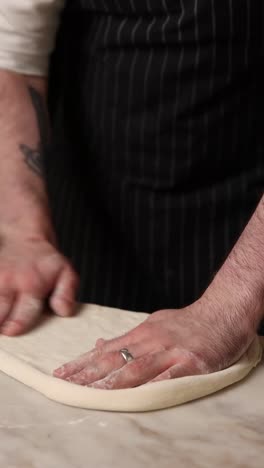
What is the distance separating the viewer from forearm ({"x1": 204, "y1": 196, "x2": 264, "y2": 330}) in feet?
3.30

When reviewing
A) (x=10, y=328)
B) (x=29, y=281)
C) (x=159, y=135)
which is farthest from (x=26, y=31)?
(x=10, y=328)

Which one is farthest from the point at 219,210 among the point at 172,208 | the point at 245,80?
the point at 245,80

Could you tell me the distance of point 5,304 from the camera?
115 cm

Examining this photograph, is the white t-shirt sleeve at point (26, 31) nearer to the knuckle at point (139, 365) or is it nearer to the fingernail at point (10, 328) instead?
the fingernail at point (10, 328)

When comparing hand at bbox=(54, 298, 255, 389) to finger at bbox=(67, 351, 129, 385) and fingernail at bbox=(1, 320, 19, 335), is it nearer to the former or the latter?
finger at bbox=(67, 351, 129, 385)

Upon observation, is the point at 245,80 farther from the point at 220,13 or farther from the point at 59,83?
the point at 59,83

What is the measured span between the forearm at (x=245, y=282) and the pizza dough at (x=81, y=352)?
53 millimetres

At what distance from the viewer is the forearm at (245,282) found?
3.30ft

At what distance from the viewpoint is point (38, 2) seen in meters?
1.44

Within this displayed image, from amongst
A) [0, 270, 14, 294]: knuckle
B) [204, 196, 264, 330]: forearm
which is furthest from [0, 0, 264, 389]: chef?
[204, 196, 264, 330]: forearm

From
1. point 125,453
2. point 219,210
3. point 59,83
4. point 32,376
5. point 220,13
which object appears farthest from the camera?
point 59,83

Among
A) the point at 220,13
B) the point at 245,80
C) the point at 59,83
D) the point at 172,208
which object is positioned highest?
the point at 220,13

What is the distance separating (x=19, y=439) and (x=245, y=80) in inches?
31.6

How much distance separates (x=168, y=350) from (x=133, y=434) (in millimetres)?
151
